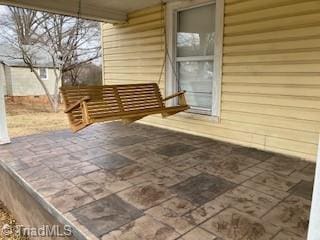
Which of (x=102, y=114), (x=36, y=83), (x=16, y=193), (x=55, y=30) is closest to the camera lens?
(x=16, y=193)

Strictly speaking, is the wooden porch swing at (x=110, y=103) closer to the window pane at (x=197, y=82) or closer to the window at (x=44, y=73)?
the window pane at (x=197, y=82)

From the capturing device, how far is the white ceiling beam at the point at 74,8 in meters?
4.15

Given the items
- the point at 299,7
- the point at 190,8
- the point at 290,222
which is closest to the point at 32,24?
the point at 190,8

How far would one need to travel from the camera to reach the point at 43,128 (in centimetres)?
784

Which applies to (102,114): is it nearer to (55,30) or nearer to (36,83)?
(55,30)

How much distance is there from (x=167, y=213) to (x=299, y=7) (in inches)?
110

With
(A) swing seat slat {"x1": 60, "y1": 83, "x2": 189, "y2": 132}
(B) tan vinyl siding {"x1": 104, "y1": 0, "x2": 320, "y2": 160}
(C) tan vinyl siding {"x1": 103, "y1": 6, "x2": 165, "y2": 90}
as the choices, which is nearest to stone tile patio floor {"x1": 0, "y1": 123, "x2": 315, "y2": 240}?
(B) tan vinyl siding {"x1": 104, "y1": 0, "x2": 320, "y2": 160}

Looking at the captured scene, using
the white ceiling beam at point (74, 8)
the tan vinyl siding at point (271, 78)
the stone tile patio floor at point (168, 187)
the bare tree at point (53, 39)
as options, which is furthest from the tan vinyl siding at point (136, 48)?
the bare tree at point (53, 39)

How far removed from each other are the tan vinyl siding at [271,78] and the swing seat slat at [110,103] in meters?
0.81

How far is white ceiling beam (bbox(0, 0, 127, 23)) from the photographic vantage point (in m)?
4.15

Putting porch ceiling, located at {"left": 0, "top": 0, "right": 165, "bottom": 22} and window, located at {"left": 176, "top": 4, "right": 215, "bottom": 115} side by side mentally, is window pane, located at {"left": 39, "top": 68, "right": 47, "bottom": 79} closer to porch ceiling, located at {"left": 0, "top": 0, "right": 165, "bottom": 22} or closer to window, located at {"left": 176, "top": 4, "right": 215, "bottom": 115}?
porch ceiling, located at {"left": 0, "top": 0, "right": 165, "bottom": 22}

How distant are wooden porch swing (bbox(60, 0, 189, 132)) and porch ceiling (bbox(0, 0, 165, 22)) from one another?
5.88 feet

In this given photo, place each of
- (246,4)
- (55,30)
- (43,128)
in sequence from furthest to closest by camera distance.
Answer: (55,30) → (43,128) → (246,4)

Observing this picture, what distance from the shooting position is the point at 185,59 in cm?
455
